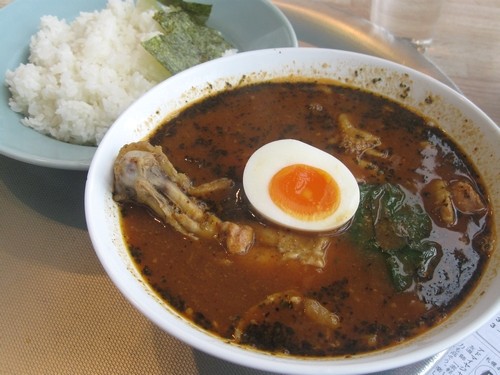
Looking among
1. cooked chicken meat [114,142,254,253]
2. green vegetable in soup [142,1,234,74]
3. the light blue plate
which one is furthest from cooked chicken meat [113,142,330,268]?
green vegetable in soup [142,1,234,74]

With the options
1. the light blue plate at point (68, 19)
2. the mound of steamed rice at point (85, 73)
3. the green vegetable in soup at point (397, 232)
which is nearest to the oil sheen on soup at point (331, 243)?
the green vegetable in soup at point (397, 232)

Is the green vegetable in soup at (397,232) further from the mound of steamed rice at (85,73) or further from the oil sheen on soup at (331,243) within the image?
the mound of steamed rice at (85,73)

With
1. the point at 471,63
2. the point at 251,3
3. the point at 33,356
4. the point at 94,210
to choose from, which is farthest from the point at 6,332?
the point at 471,63

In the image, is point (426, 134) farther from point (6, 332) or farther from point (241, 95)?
point (6, 332)

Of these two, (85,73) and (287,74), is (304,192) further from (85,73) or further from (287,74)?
(85,73)

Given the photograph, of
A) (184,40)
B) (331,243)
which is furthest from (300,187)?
(184,40)
